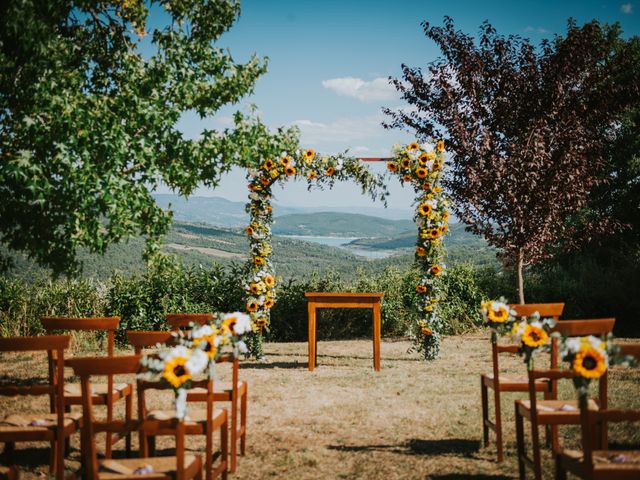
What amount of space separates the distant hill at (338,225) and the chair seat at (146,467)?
103 feet

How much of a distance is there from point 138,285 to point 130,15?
5031 mm

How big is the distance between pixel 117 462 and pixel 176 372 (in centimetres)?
67

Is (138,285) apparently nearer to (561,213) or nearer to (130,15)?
(130,15)

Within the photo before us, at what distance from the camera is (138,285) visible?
10336 millimetres

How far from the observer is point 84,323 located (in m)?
4.83

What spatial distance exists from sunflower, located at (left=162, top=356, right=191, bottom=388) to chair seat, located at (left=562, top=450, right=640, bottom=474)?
7.02ft

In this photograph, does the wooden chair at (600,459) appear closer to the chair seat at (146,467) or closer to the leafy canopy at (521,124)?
the chair seat at (146,467)

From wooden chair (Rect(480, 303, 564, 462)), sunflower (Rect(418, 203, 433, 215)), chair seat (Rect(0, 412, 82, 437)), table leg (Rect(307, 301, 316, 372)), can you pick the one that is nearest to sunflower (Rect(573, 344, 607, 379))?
wooden chair (Rect(480, 303, 564, 462))

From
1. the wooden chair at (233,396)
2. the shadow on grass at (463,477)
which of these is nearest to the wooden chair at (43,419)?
the wooden chair at (233,396)

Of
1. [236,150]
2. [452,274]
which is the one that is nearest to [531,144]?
[452,274]

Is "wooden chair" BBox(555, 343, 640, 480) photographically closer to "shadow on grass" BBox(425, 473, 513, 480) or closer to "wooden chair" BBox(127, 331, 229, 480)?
"shadow on grass" BBox(425, 473, 513, 480)

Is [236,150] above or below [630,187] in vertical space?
below

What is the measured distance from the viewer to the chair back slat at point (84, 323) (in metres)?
4.74

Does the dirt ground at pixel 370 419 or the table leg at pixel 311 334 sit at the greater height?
the table leg at pixel 311 334
